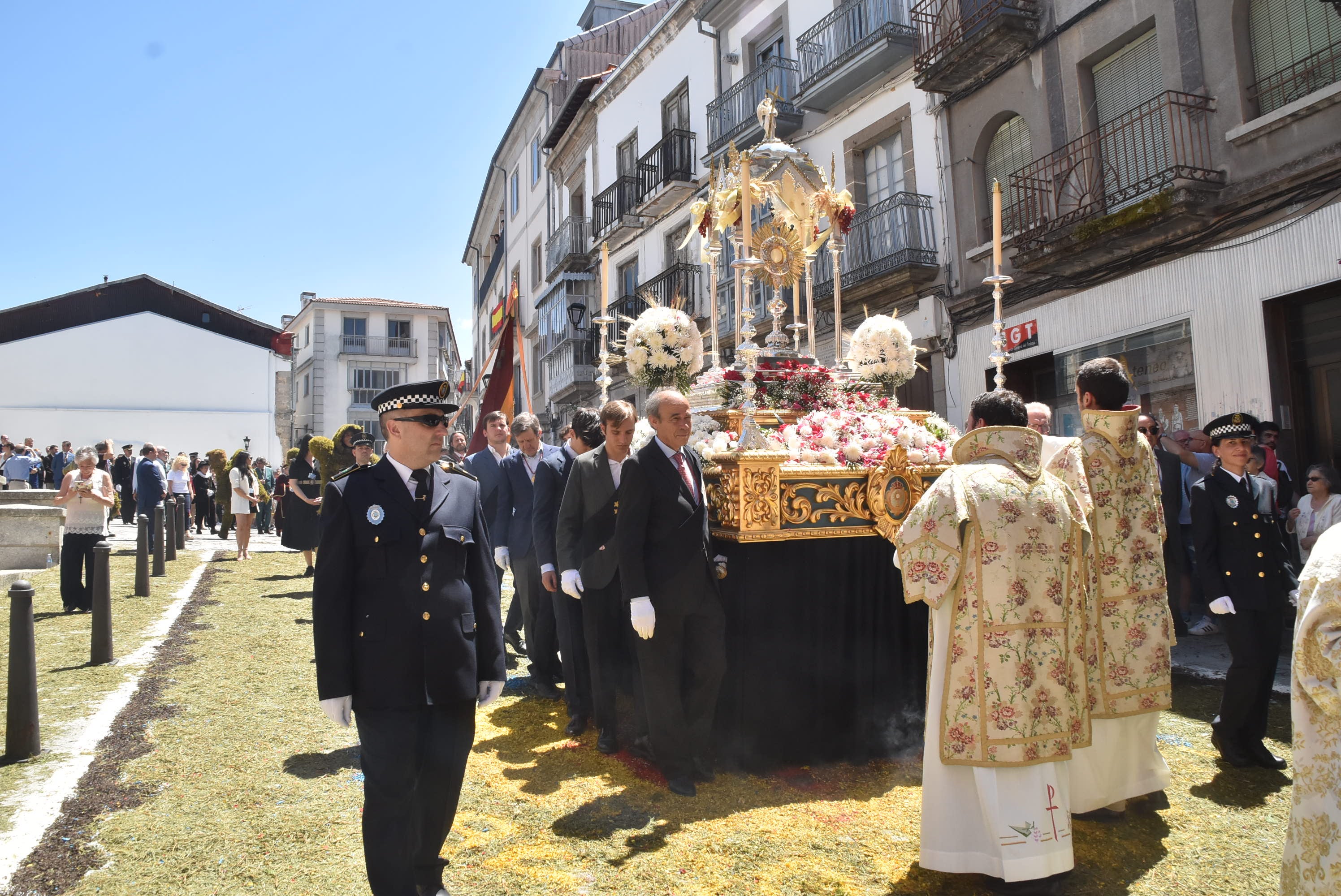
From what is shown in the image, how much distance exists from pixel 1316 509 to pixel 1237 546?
3.54 meters

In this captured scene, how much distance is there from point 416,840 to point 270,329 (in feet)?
137

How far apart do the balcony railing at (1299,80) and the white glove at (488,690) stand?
8.99 metres

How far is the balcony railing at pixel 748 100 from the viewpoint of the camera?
15312 mm

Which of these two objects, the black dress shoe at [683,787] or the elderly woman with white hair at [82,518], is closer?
the black dress shoe at [683,787]

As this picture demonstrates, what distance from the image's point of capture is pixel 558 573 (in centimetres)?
531

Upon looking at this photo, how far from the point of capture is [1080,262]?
10289 mm

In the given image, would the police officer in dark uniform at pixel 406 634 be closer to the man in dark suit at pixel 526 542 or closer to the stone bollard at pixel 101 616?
the man in dark suit at pixel 526 542

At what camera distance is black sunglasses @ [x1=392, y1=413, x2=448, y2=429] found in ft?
9.83

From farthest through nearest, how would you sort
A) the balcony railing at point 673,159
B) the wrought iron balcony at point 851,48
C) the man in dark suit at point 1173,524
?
the balcony railing at point 673,159 → the wrought iron balcony at point 851,48 → the man in dark suit at point 1173,524

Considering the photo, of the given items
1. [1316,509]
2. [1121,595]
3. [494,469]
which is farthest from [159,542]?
[1316,509]

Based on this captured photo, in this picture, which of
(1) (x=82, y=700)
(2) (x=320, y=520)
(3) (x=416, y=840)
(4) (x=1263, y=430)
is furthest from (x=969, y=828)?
(4) (x=1263, y=430)

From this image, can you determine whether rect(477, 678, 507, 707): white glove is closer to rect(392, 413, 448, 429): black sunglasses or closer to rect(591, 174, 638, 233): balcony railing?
rect(392, 413, 448, 429): black sunglasses

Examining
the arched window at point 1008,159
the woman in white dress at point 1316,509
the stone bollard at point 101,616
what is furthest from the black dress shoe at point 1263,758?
the arched window at point 1008,159

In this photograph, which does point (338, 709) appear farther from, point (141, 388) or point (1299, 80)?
point (141, 388)
